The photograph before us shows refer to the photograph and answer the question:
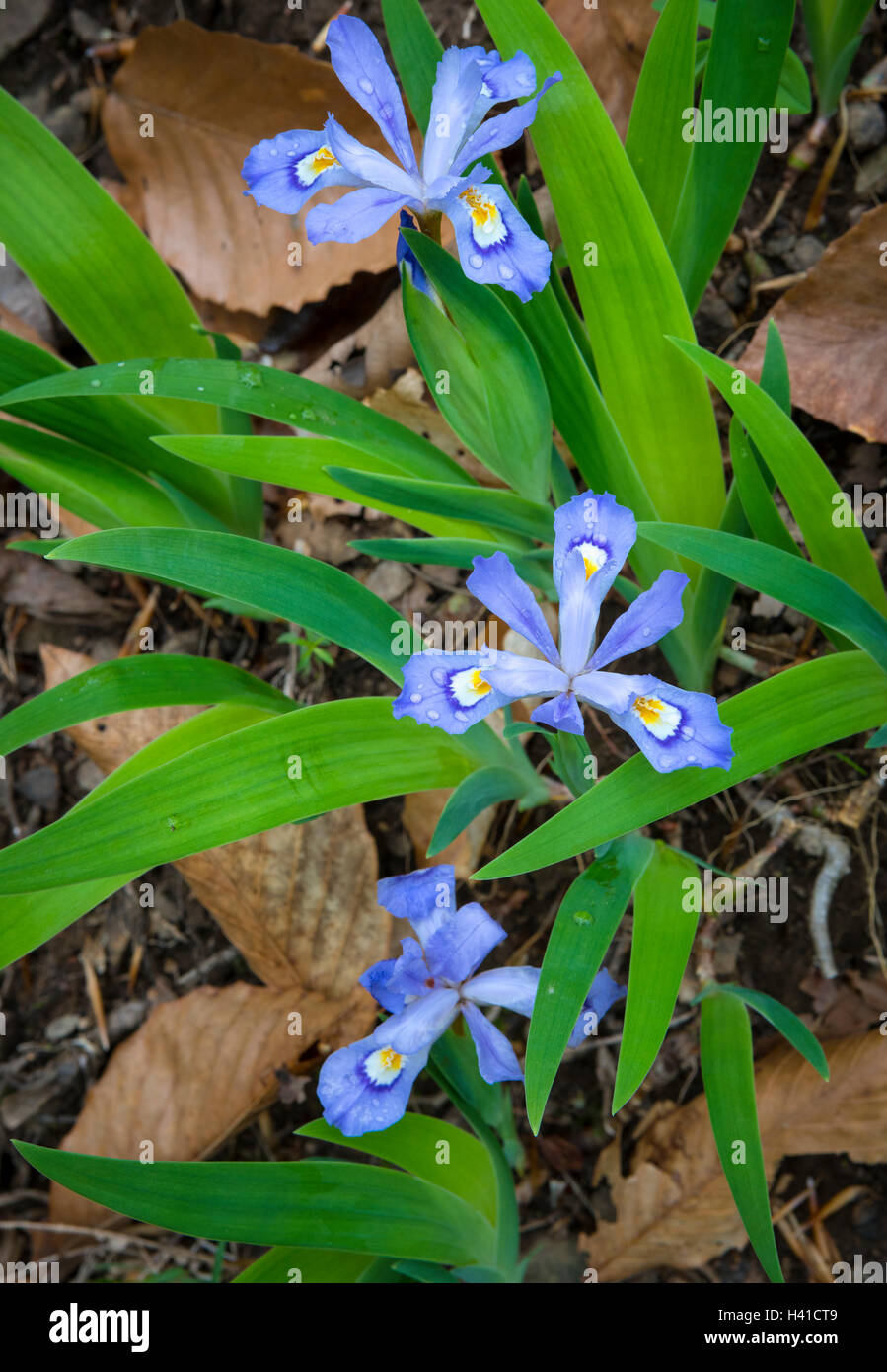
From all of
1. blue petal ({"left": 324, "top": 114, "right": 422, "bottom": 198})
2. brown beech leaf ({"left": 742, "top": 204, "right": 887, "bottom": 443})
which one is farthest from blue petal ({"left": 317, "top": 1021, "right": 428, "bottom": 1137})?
brown beech leaf ({"left": 742, "top": 204, "right": 887, "bottom": 443})

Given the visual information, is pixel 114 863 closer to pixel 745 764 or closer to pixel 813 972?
pixel 745 764

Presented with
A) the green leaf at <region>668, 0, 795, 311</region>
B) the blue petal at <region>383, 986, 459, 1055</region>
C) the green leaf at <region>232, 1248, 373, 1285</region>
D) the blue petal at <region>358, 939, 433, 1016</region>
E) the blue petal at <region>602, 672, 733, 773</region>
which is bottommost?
the green leaf at <region>232, 1248, 373, 1285</region>

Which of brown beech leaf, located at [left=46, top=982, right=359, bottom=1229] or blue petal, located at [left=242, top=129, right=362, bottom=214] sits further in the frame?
brown beech leaf, located at [left=46, top=982, right=359, bottom=1229]

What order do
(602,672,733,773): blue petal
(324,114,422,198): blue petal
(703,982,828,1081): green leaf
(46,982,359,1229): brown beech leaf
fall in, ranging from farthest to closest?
(46,982,359,1229): brown beech leaf < (703,982,828,1081): green leaf < (324,114,422,198): blue petal < (602,672,733,773): blue petal

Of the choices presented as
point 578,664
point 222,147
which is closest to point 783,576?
point 578,664

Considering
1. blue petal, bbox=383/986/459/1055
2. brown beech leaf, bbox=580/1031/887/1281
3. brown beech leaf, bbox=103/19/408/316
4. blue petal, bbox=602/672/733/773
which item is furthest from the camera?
brown beech leaf, bbox=103/19/408/316

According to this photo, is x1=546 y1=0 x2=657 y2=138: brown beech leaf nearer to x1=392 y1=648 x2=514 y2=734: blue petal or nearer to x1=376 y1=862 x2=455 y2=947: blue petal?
x1=392 y1=648 x2=514 y2=734: blue petal

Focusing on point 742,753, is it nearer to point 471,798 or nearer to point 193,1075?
point 471,798
